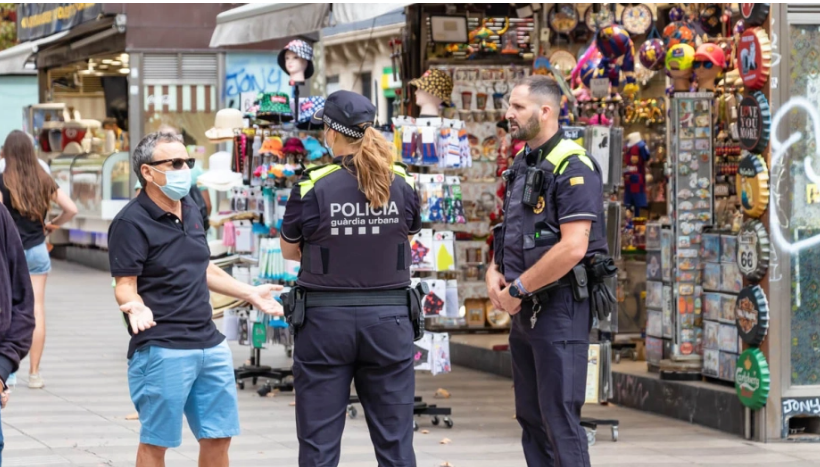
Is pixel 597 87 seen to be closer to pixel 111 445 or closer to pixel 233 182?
pixel 233 182

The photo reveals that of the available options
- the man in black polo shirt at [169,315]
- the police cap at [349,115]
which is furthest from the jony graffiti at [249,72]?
the police cap at [349,115]

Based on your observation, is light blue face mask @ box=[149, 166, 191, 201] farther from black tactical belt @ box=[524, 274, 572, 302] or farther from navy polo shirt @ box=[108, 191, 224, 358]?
black tactical belt @ box=[524, 274, 572, 302]

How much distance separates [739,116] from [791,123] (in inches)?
14.1

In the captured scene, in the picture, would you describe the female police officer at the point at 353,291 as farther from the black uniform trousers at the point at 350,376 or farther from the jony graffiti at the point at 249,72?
the jony graffiti at the point at 249,72

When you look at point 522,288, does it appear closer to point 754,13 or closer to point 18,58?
point 754,13

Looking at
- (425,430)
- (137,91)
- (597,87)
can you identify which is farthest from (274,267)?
(137,91)

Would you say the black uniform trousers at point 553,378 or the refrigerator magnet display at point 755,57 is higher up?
the refrigerator magnet display at point 755,57

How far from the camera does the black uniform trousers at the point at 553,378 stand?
572cm

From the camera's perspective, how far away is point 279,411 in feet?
31.5

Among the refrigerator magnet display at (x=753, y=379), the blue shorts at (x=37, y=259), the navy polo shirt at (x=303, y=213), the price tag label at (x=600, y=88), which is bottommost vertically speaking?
the refrigerator magnet display at (x=753, y=379)

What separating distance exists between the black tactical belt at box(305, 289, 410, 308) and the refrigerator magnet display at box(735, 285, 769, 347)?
3439 millimetres

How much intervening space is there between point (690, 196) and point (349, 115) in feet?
14.7

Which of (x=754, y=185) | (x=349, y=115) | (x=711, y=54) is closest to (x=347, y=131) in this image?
(x=349, y=115)

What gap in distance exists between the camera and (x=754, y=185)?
812 cm
